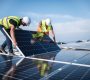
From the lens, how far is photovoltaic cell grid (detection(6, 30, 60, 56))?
33.7ft

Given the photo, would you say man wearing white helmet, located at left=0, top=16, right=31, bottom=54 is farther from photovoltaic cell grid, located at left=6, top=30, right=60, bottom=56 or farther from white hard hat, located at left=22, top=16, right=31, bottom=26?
photovoltaic cell grid, located at left=6, top=30, right=60, bottom=56

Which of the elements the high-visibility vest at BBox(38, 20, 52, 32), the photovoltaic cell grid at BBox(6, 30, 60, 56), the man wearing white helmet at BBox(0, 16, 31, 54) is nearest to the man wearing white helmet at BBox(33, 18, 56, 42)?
the high-visibility vest at BBox(38, 20, 52, 32)

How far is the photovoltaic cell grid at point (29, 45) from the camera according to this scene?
10264 millimetres

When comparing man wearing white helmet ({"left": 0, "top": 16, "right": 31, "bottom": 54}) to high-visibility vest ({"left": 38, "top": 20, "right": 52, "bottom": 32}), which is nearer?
man wearing white helmet ({"left": 0, "top": 16, "right": 31, "bottom": 54})

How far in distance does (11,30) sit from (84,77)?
5096 millimetres

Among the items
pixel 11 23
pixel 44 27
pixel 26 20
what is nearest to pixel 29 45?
pixel 26 20

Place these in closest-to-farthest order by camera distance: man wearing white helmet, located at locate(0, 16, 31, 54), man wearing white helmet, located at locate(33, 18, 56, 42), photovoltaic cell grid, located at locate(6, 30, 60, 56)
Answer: man wearing white helmet, located at locate(0, 16, 31, 54)
photovoltaic cell grid, located at locate(6, 30, 60, 56)
man wearing white helmet, located at locate(33, 18, 56, 42)

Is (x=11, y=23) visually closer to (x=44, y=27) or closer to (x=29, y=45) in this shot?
(x=29, y=45)

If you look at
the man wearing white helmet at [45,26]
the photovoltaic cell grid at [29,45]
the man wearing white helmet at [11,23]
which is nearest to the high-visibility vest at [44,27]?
Answer: the man wearing white helmet at [45,26]

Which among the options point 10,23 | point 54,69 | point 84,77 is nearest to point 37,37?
point 10,23

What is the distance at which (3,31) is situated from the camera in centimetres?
1023

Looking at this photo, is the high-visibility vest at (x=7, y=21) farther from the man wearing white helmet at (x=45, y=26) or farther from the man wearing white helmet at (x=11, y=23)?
the man wearing white helmet at (x=45, y=26)

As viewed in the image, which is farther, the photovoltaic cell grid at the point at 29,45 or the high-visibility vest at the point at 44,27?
the high-visibility vest at the point at 44,27

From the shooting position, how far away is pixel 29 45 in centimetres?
1096
